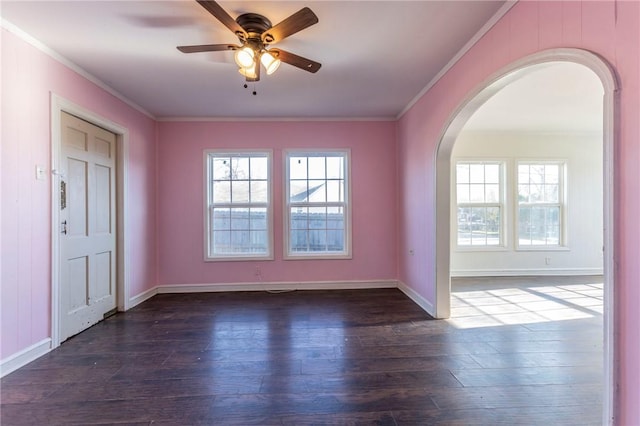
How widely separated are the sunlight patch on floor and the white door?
384 cm

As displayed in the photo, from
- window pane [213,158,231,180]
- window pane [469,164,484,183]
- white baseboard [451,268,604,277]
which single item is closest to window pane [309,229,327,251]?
window pane [213,158,231,180]

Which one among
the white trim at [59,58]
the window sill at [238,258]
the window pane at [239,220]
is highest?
the white trim at [59,58]

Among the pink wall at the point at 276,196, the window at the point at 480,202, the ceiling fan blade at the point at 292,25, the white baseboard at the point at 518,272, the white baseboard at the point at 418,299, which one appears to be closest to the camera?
the ceiling fan blade at the point at 292,25

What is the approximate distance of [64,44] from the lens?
8.09 ft

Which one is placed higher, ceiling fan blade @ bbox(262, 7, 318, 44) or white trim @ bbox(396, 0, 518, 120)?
A: white trim @ bbox(396, 0, 518, 120)

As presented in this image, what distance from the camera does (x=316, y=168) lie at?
458cm

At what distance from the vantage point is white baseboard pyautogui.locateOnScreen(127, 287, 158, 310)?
3737mm

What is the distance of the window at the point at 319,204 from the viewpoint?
4.53 metres

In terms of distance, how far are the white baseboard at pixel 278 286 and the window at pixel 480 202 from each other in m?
1.99

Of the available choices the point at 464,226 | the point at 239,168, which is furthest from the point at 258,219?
the point at 464,226

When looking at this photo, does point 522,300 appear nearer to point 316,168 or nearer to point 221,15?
point 316,168

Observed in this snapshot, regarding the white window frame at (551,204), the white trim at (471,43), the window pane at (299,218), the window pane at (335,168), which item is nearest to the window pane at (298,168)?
the window pane at (335,168)

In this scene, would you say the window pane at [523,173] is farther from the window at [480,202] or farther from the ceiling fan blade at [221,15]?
the ceiling fan blade at [221,15]

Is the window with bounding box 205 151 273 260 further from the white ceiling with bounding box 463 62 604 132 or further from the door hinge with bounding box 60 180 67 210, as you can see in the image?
the white ceiling with bounding box 463 62 604 132
